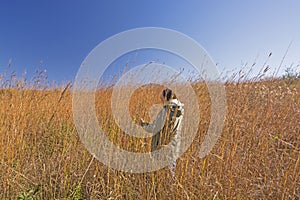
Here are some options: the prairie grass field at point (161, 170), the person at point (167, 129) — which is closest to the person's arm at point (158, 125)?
the person at point (167, 129)

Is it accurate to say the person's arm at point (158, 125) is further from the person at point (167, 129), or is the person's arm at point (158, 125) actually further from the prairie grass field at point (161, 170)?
the prairie grass field at point (161, 170)

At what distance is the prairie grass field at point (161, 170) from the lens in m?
1.21

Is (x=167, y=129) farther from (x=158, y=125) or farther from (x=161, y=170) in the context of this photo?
(x=161, y=170)

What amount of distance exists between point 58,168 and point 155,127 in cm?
81

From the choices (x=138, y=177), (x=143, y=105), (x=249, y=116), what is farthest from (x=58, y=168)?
(x=249, y=116)

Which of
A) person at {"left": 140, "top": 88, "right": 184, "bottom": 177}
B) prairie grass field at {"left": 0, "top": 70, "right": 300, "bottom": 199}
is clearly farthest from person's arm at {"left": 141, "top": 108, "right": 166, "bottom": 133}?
prairie grass field at {"left": 0, "top": 70, "right": 300, "bottom": 199}

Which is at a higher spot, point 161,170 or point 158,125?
point 158,125

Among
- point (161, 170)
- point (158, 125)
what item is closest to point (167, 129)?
point (158, 125)

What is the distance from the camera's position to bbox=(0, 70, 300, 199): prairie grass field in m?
1.21

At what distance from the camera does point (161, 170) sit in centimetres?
134

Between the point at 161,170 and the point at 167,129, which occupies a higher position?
the point at 167,129

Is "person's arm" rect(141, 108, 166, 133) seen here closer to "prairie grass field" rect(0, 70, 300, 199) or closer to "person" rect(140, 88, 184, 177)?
"person" rect(140, 88, 184, 177)

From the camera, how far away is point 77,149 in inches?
65.0

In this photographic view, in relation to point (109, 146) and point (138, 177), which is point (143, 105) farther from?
point (138, 177)
